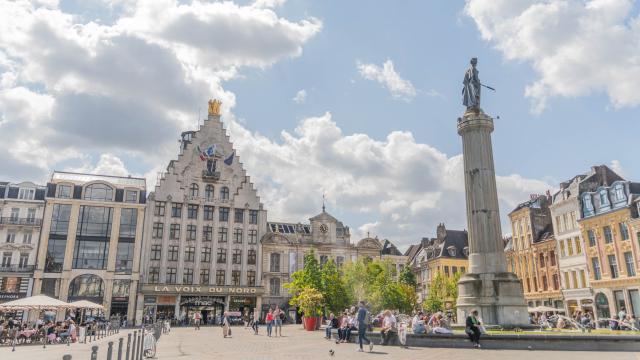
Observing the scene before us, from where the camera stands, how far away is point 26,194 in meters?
56.9

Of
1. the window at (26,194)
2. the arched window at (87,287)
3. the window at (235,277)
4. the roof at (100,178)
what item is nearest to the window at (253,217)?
the window at (235,277)

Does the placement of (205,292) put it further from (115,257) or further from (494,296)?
(494,296)

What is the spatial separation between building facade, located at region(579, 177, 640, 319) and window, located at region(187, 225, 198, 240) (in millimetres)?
44599

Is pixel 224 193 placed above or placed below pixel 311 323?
above

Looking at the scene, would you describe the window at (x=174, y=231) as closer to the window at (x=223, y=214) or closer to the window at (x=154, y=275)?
the window at (x=154, y=275)

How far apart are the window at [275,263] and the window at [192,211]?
37.9 ft

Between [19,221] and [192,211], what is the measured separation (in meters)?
19.5

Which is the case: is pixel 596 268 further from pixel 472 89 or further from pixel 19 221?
pixel 19 221

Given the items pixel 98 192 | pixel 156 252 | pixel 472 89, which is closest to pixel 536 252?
pixel 472 89

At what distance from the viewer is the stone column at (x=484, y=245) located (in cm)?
2170

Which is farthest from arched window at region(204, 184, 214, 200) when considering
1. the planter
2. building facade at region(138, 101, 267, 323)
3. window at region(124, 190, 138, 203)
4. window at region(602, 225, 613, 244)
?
window at region(602, 225, 613, 244)

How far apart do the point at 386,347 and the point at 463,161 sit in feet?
35.3

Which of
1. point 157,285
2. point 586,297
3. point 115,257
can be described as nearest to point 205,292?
point 157,285

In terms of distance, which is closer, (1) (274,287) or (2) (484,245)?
(2) (484,245)
